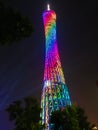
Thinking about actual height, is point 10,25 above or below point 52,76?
below

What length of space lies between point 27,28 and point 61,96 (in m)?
50.7

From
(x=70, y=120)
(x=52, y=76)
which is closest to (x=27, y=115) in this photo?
(x=70, y=120)

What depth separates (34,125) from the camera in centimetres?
4056

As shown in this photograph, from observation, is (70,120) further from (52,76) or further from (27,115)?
(52,76)

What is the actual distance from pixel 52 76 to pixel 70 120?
78.6 feet

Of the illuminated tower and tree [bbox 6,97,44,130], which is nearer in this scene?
tree [bbox 6,97,44,130]

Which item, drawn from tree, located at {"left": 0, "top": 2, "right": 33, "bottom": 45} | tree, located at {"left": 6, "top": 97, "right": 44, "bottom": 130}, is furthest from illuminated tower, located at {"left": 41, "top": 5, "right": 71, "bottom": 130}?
tree, located at {"left": 0, "top": 2, "right": 33, "bottom": 45}

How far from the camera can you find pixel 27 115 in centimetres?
4162

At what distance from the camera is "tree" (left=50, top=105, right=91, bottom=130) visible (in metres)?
40.0

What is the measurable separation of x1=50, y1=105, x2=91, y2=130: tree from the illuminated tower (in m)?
19.1

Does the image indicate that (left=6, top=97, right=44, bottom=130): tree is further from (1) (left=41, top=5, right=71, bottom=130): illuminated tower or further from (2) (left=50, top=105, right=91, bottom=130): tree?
(1) (left=41, top=5, right=71, bottom=130): illuminated tower

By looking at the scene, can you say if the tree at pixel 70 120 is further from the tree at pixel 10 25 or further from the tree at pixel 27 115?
the tree at pixel 10 25

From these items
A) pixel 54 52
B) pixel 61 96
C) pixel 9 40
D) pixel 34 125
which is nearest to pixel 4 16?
pixel 9 40

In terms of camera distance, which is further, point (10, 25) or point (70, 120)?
point (70, 120)
